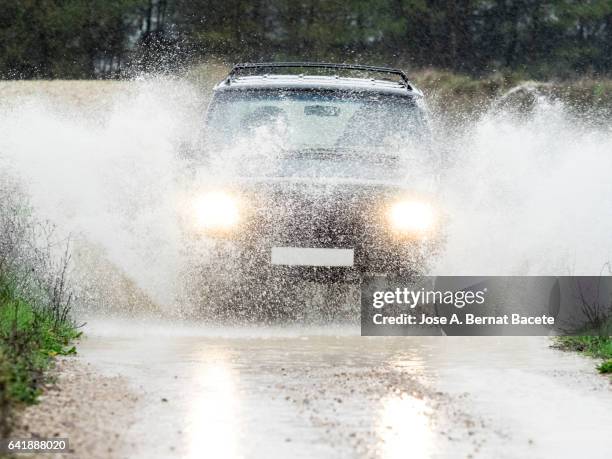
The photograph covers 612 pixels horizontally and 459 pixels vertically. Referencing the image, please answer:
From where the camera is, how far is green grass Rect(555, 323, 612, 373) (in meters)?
8.15

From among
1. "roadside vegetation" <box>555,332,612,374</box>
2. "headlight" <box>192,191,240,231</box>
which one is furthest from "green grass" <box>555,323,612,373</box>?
"headlight" <box>192,191,240,231</box>

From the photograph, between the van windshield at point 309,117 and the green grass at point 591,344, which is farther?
the van windshield at point 309,117

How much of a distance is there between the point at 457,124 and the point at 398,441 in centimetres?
2551

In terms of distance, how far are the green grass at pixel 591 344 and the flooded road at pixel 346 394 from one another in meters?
0.15

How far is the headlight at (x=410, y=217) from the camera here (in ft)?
29.4

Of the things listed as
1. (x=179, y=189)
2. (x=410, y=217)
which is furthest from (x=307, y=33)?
(x=410, y=217)

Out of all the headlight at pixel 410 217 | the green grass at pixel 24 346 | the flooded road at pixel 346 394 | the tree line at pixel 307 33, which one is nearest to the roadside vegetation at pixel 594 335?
the flooded road at pixel 346 394

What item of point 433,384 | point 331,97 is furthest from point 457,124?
point 433,384

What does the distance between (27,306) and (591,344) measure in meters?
3.57

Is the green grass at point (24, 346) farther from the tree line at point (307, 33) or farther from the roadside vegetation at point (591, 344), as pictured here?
the tree line at point (307, 33)

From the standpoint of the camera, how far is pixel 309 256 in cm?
885

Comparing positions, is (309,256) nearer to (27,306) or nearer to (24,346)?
(27,306)

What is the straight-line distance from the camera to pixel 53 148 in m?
12.7

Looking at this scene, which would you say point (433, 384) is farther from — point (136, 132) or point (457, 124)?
point (457, 124)
